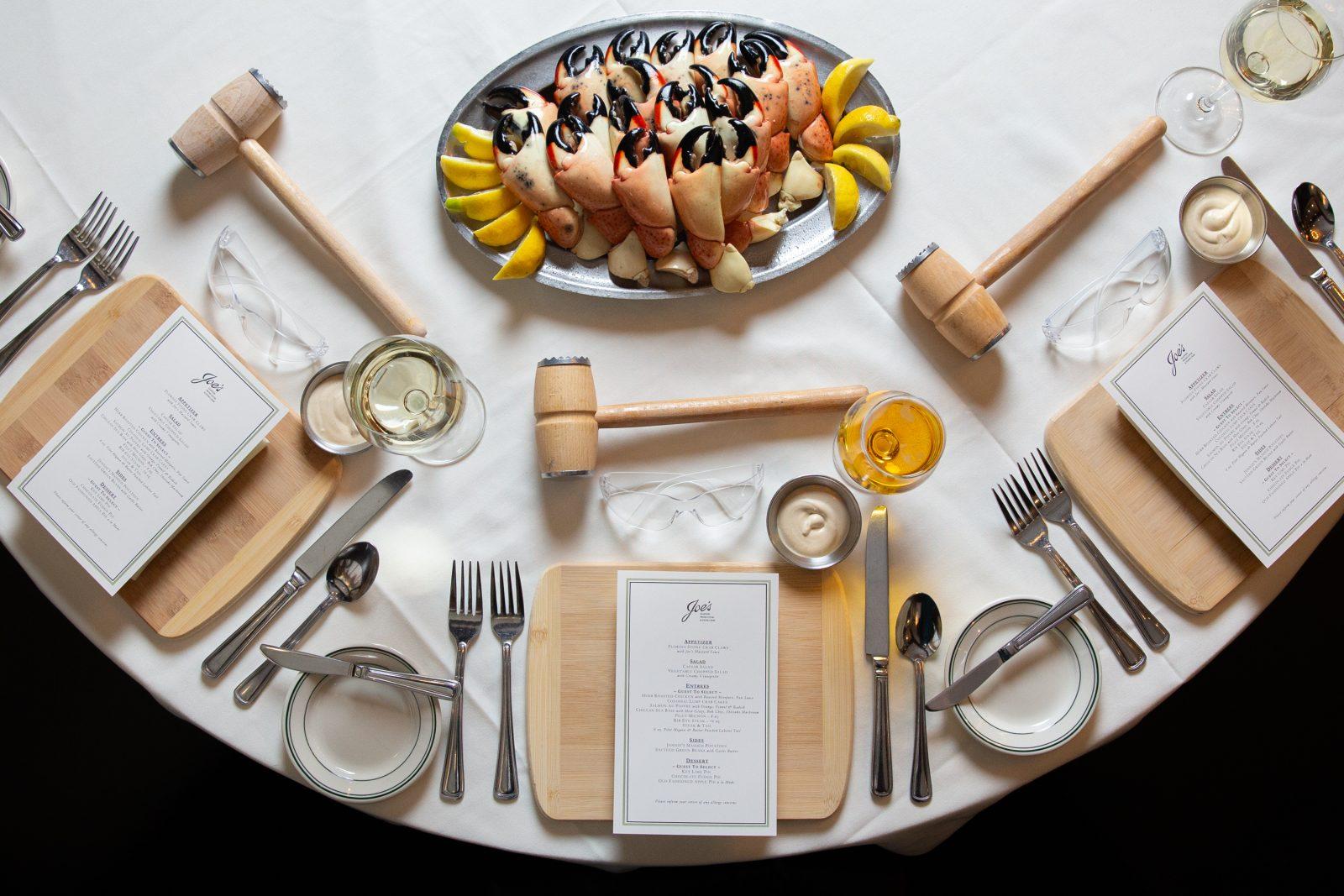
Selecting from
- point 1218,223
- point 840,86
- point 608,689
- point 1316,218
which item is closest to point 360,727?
point 608,689

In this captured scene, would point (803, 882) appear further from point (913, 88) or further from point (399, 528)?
point (913, 88)

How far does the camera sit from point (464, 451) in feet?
4.06

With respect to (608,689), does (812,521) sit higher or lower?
higher

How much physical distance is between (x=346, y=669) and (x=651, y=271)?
0.64 meters

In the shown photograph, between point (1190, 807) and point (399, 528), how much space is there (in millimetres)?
1588

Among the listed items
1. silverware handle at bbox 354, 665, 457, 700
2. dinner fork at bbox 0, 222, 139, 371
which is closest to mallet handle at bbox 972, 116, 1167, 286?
silverware handle at bbox 354, 665, 457, 700

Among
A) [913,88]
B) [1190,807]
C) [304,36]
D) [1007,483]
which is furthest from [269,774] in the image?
[1190,807]

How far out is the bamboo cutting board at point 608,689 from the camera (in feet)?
3.88

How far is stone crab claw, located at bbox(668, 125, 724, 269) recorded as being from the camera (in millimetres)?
1104

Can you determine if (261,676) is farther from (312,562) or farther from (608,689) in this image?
(608,689)

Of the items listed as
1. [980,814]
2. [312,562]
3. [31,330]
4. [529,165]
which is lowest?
[980,814]

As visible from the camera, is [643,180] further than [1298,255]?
No

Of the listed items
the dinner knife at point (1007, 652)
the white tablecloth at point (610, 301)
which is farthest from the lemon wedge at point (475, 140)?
the dinner knife at point (1007, 652)

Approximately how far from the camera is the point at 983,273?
4.00 feet
